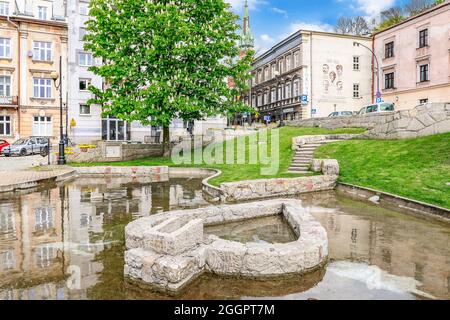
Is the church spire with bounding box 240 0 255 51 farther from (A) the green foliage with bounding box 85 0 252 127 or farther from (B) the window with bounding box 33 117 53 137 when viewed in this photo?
(A) the green foliage with bounding box 85 0 252 127

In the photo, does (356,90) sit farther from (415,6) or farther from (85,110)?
(85,110)

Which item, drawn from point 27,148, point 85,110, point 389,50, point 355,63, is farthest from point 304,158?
point 355,63

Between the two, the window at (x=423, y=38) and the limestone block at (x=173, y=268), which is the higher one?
the window at (x=423, y=38)

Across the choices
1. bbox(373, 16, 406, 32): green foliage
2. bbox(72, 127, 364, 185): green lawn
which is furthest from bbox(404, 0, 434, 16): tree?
bbox(72, 127, 364, 185): green lawn

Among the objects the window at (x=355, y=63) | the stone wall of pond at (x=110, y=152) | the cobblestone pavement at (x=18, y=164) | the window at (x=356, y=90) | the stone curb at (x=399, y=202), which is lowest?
the stone curb at (x=399, y=202)

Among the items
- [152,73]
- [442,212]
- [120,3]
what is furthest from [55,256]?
[120,3]

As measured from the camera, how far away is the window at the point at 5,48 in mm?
35031

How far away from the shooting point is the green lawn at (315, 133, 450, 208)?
10.5 metres

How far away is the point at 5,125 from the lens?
34969 millimetres

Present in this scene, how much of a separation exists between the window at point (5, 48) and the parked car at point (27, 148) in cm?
1057

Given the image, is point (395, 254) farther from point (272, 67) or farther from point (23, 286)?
point (272, 67)

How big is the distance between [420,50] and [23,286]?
141 ft

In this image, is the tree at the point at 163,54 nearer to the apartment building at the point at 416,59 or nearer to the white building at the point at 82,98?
the white building at the point at 82,98

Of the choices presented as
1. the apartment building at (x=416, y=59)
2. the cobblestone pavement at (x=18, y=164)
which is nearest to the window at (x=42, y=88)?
the cobblestone pavement at (x=18, y=164)
